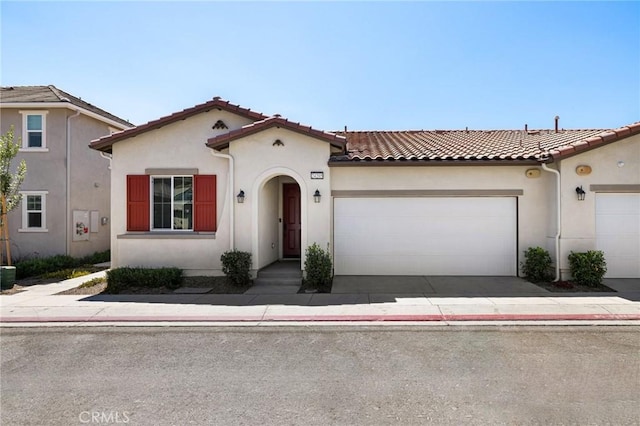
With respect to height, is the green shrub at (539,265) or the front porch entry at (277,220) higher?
the front porch entry at (277,220)

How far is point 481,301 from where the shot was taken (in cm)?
820

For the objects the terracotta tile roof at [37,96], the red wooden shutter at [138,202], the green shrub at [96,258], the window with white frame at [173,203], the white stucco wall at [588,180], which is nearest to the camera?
the white stucco wall at [588,180]

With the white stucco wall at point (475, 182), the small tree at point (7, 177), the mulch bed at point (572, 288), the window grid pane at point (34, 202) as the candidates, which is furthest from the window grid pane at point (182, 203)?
the mulch bed at point (572, 288)

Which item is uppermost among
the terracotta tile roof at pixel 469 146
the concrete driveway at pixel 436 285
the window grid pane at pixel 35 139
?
the window grid pane at pixel 35 139

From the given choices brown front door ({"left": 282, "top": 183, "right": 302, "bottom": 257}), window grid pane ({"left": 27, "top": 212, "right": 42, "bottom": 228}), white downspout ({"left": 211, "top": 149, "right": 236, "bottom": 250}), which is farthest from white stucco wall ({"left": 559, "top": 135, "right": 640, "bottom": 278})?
window grid pane ({"left": 27, "top": 212, "right": 42, "bottom": 228})

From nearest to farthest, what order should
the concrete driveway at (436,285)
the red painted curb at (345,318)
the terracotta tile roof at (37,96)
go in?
1. the red painted curb at (345,318)
2. the concrete driveway at (436,285)
3. the terracotta tile roof at (37,96)

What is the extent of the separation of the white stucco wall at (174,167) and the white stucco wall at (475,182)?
3417 millimetres

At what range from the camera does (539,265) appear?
32.8ft

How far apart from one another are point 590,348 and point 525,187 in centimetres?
601

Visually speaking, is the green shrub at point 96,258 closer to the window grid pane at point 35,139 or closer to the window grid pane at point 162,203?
the window grid pane at point 35,139

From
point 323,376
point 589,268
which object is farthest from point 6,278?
point 589,268

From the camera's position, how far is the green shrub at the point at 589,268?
9367 mm

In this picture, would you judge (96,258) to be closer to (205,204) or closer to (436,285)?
(205,204)

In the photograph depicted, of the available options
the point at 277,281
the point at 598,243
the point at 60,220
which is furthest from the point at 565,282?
the point at 60,220
